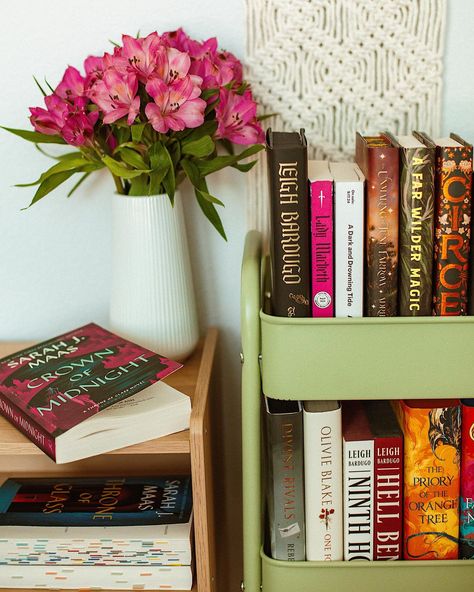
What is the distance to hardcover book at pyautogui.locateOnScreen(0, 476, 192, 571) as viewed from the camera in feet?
3.37

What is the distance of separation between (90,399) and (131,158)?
1.05 ft

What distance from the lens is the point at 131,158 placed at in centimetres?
100

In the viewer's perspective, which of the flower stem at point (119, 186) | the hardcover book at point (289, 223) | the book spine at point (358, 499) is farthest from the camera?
the flower stem at point (119, 186)

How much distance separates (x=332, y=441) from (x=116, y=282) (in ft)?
1.23

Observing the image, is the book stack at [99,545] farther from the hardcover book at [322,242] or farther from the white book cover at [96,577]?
the hardcover book at [322,242]

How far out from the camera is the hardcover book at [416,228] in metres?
0.88

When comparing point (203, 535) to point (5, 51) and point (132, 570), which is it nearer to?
point (132, 570)

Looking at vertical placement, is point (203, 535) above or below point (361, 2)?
below

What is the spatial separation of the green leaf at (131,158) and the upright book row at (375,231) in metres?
0.19

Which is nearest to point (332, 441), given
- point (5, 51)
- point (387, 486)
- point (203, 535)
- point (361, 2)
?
point (387, 486)

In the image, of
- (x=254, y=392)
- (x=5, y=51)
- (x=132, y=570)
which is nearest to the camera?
(x=254, y=392)

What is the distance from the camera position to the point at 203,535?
0.98 meters

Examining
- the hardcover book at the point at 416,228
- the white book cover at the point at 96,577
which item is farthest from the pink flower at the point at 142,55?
the white book cover at the point at 96,577

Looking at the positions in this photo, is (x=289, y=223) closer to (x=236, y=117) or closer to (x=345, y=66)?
(x=236, y=117)
